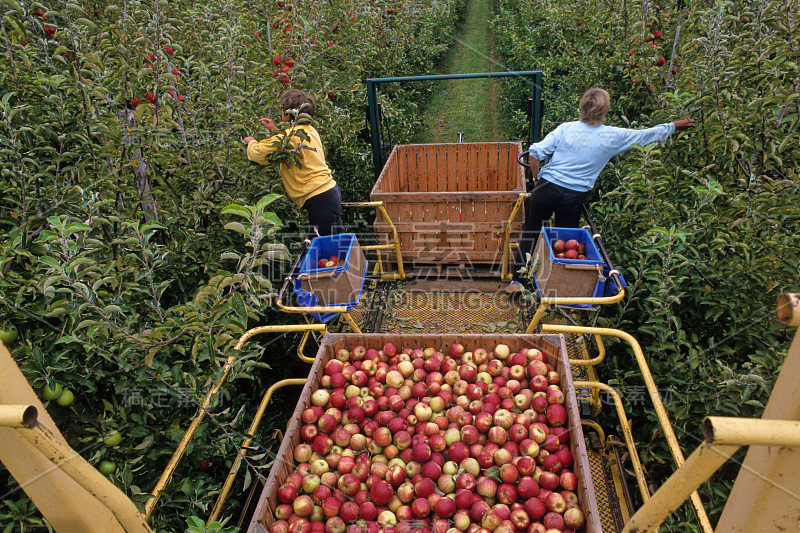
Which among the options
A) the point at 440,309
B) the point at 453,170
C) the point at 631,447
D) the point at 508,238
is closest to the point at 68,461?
the point at 631,447

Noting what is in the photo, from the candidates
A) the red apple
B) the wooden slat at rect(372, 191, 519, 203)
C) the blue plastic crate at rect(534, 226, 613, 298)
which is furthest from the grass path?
the red apple

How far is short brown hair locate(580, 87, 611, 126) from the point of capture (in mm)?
3854

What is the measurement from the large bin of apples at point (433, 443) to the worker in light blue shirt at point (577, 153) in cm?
184

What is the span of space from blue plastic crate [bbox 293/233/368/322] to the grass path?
7.31 meters

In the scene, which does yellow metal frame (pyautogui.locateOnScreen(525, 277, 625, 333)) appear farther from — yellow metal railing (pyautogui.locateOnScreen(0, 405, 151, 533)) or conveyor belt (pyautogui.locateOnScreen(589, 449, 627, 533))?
yellow metal railing (pyautogui.locateOnScreen(0, 405, 151, 533))

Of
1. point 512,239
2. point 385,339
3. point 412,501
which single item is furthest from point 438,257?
point 412,501

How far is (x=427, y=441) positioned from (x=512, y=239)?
303 centimetres

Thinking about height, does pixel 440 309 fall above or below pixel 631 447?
below

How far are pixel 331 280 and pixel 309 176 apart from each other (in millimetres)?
1276

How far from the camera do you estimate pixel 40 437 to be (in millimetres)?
1049

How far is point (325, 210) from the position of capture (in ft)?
14.5

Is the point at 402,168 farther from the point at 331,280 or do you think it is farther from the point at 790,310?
the point at 790,310

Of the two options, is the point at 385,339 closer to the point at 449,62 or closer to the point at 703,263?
the point at 703,263

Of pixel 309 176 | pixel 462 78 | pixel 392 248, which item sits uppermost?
pixel 462 78
